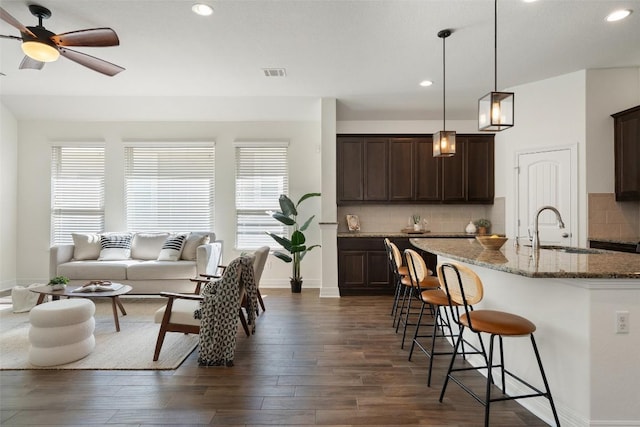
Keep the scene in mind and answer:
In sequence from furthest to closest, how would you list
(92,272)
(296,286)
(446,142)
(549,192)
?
(296,286) → (92,272) → (549,192) → (446,142)

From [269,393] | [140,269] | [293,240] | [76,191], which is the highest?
[76,191]

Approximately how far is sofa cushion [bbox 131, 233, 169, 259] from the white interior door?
221 inches

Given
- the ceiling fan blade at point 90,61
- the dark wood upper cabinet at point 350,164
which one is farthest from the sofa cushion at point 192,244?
the ceiling fan blade at point 90,61

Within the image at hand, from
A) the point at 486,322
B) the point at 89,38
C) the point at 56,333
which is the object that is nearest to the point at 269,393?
the point at 486,322

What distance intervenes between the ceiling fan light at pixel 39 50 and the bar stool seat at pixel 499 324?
4028 millimetres

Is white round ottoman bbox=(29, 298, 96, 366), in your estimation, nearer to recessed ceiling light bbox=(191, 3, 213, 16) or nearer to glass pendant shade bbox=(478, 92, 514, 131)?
recessed ceiling light bbox=(191, 3, 213, 16)

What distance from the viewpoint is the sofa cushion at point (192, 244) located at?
17.2 ft

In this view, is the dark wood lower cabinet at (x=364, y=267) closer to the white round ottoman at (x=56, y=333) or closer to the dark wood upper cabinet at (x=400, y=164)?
the dark wood upper cabinet at (x=400, y=164)

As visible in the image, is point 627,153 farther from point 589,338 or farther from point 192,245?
point 192,245

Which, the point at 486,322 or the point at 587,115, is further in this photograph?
the point at 587,115

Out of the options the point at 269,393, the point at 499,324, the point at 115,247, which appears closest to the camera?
the point at 499,324

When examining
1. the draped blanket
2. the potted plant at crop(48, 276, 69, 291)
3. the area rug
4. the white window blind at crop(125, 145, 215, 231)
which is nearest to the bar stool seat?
the draped blanket

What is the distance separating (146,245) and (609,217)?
6.70 meters

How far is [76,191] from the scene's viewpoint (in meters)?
6.07
